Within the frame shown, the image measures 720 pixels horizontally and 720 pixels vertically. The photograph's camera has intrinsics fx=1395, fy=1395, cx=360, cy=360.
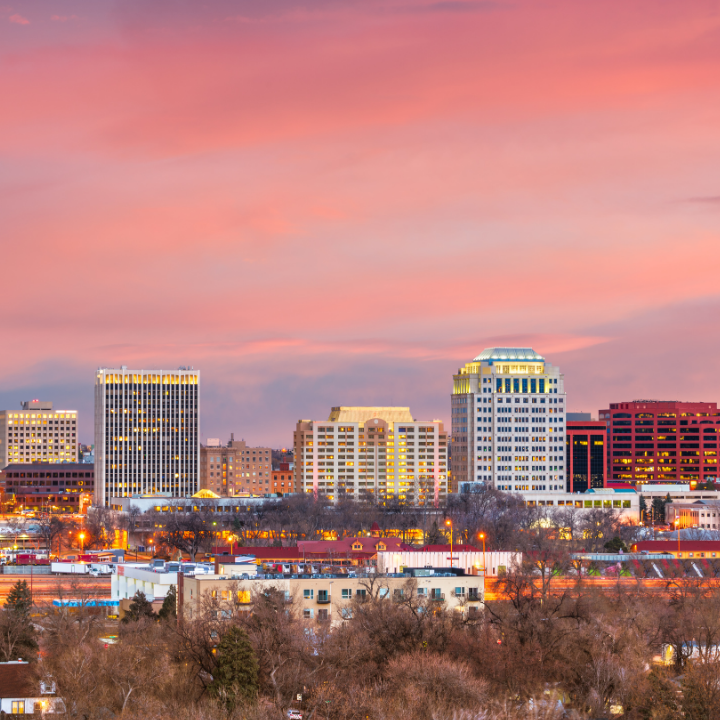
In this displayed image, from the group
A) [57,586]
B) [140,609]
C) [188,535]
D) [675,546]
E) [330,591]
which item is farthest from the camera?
[188,535]

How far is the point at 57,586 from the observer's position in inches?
4744

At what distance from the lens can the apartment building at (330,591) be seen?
89.8m

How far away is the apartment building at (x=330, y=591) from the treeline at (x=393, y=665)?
11.2 feet

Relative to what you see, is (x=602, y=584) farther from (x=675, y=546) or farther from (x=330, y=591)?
(x=675, y=546)

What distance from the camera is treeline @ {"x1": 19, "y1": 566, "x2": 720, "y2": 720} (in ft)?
196

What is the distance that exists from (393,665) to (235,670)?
291 inches

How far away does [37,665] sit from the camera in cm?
6931

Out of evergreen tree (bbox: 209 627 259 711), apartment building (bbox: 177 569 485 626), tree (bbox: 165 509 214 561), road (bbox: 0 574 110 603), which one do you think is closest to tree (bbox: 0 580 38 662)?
apartment building (bbox: 177 569 485 626)

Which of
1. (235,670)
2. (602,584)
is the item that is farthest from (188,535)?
(235,670)

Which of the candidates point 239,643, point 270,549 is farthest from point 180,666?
point 270,549

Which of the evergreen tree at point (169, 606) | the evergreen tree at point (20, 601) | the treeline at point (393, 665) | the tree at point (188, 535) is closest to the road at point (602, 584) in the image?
the treeline at point (393, 665)

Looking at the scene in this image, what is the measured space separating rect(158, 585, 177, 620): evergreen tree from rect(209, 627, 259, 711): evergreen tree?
25.7 metres

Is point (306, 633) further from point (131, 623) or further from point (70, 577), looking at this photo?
point (70, 577)

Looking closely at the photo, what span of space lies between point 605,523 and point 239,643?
13211cm
